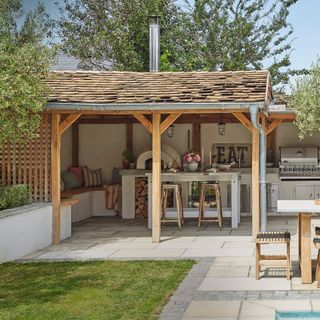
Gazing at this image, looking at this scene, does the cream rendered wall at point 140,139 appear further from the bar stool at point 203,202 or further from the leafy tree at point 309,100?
the leafy tree at point 309,100

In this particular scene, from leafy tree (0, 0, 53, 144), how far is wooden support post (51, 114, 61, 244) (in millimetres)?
881

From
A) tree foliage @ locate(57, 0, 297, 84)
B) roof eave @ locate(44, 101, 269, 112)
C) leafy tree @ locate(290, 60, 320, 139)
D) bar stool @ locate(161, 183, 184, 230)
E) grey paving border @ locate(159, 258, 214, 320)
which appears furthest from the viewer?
tree foliage @ locate(57, 0, 297, 84)

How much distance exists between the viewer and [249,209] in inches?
590

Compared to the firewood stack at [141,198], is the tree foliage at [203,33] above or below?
above

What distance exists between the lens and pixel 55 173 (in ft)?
35.2

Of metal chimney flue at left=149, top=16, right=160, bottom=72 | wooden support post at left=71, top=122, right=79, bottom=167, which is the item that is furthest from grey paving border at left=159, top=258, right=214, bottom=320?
metal chimney flue at left=149, top=16, right=160, bottom=72

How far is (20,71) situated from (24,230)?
8.39 feet

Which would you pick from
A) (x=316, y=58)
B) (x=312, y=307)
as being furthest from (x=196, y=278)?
(x=316, y=58)

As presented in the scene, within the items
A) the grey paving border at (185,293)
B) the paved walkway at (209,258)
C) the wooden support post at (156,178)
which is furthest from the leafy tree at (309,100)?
the grey paving border at (185,293)

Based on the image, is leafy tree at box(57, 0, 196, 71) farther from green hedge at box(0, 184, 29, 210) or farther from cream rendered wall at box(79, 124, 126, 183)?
green hedge at box(0, 184, 29, 210)

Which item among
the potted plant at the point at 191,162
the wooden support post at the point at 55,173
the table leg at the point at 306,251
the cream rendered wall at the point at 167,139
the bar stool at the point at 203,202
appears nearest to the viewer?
the table leg at the point at 306,251

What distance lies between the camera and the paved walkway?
19.6 feet

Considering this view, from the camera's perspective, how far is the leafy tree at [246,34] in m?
27.1

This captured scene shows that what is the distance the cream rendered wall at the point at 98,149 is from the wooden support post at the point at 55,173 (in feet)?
18.1
